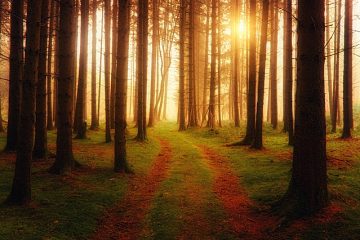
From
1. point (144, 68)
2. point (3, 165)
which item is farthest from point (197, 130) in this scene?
point (3, 165)

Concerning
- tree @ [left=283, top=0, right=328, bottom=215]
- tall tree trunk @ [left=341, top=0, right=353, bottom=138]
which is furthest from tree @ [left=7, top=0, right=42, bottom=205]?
tall tree trunk @ [left=341, top=0, right=353, bottom=138]

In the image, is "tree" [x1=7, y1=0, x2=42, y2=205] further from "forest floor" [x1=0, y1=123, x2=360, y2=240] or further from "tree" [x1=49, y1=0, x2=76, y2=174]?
"tree" [x1=49, y1=0, x2=76, y2=174]

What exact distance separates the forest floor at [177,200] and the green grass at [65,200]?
0.7 inches

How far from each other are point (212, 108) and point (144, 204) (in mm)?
19668

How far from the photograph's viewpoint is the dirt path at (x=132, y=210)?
7678 mm

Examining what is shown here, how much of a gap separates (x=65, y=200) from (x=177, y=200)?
2.87 m

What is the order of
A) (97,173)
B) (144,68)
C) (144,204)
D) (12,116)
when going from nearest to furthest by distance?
1. (144,204)
2. (97,173)
3. (12,116)
4. (144,68)

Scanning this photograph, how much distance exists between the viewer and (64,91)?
1184 centimetres

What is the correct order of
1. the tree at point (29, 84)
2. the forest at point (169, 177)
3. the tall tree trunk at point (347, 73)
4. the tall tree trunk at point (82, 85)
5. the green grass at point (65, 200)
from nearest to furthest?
1. the green grass at point (65, 200)
2. the forest at point (169, 177)
3. the tree at point (29, 84)
4. the tall tree trunk at point (347, 73)
5. the tall tree trunk at point (82, 85)

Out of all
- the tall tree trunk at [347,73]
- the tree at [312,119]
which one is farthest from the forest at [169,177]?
the tall tree trunk at [347,73]

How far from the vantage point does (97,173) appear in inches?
493

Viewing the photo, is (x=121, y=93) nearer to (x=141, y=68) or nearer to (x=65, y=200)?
(x=65, y=200)

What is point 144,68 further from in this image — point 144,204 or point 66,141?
point 144,204

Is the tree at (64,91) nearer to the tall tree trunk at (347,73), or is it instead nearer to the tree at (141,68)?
the tree at (141,68)
